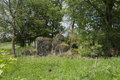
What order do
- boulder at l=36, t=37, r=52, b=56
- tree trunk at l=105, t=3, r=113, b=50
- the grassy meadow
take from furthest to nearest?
boulder at l=36, t=37, r=52, b=56 → tree trunk at l=105, t=3, r=113, b=50 → the grassy meadow

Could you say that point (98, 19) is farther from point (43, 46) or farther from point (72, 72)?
point (43, 46)

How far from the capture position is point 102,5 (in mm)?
9656

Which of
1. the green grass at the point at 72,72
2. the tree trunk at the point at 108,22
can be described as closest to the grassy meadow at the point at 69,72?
the green grass at the point at 72,72

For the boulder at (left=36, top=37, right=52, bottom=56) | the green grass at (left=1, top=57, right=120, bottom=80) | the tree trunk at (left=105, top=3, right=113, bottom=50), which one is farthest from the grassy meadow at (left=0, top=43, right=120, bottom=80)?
the boulder at (left=36, top=37, right=52, bottom=56)

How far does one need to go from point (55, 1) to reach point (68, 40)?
12439mm

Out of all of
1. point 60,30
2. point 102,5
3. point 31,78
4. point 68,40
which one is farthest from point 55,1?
point 31,78

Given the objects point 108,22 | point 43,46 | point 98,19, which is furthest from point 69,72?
point 43,46

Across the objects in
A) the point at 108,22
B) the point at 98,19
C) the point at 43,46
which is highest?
the point at 98,19

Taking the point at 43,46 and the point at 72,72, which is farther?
the point at 43,46

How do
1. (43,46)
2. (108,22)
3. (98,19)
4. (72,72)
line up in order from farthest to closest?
(43,46)
(98,19)
(108,22)
(72,72)

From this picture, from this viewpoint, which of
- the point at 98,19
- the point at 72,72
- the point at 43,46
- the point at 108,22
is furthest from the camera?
the point at 43,46

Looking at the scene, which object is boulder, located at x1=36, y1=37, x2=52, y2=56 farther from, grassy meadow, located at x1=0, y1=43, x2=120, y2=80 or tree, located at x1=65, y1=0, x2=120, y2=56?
grassy meadow, located at x1=0, y1=43, x2=120, y2=80

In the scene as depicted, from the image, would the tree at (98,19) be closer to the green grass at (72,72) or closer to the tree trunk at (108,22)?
the tree trunk at (108,22)

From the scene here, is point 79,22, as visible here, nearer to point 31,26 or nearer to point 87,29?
point 87,29
